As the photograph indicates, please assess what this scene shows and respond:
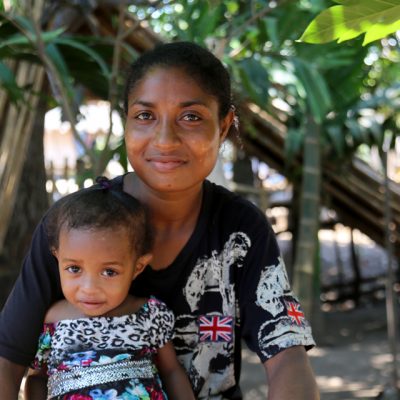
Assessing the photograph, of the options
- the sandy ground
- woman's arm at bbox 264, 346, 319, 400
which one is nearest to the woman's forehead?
woman's arm at bbox 264, 346, 319, 400

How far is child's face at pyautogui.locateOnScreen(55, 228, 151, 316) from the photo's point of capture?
173cm

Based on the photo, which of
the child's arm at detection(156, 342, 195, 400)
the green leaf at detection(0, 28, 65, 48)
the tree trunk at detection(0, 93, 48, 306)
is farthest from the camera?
the tree trunk at detection(0, 93, 48, 306)

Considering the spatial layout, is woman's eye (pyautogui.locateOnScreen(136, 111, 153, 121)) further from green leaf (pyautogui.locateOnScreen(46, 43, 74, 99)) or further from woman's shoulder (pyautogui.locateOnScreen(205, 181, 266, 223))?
green leaf (pyautogui.locateOnScreen(46, 43, 74, 99))

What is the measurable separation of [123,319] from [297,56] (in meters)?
2.21

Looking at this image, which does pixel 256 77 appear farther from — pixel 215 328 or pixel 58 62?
pixel 215 328

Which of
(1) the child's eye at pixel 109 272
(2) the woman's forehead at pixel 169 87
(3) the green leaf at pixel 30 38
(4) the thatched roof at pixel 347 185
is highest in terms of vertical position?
(4) the thatched roof at pixel 347 185

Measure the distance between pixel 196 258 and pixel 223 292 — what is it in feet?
0.35

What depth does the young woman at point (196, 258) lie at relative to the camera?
69.1 inches

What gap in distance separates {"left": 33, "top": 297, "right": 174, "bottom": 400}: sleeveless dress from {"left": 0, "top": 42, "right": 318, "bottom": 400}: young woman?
59 mm

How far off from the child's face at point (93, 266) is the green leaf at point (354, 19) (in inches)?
27.0

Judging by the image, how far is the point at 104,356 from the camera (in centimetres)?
175

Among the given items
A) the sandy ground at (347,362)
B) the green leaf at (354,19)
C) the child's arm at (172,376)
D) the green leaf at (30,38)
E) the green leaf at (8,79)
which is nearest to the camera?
the green leaf at (354,19)

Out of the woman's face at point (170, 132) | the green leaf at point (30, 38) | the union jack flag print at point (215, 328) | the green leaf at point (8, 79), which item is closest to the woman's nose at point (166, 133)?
the woman's face at point (170, 132)

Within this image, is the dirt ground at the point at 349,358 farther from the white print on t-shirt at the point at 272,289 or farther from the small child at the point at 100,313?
the small child at the point at 100,313
